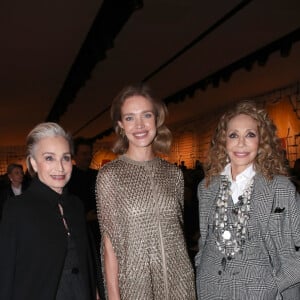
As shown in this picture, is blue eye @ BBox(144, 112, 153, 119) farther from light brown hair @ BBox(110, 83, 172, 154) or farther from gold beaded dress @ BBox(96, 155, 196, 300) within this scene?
gold beaded dress @ BBox(96, 155, 196, 300)

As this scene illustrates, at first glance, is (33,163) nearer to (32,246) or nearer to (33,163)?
(33,163)

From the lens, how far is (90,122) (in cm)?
1354

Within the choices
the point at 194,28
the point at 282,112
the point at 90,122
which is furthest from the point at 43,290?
the point at 90,122

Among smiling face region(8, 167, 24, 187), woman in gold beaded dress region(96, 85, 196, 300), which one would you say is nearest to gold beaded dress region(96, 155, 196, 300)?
woman in gold beaded dress region(96, 85, 196, 300)

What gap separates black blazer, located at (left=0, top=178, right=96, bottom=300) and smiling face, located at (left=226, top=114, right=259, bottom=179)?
3.04ft

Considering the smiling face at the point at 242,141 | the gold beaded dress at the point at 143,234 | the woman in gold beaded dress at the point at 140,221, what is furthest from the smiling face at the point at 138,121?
the smiling face at the point at 242,141

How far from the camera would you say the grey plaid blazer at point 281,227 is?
6.23 ft

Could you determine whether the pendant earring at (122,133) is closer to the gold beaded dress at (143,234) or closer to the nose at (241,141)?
the gold beaded dress at (143,234)

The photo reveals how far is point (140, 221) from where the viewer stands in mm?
1985

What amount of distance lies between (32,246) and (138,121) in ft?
2.53

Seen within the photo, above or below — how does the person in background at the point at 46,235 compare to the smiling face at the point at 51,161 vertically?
below

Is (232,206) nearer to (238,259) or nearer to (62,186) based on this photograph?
(238,259)

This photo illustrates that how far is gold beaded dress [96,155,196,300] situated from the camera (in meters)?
1.97

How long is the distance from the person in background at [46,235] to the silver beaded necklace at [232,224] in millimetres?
665
